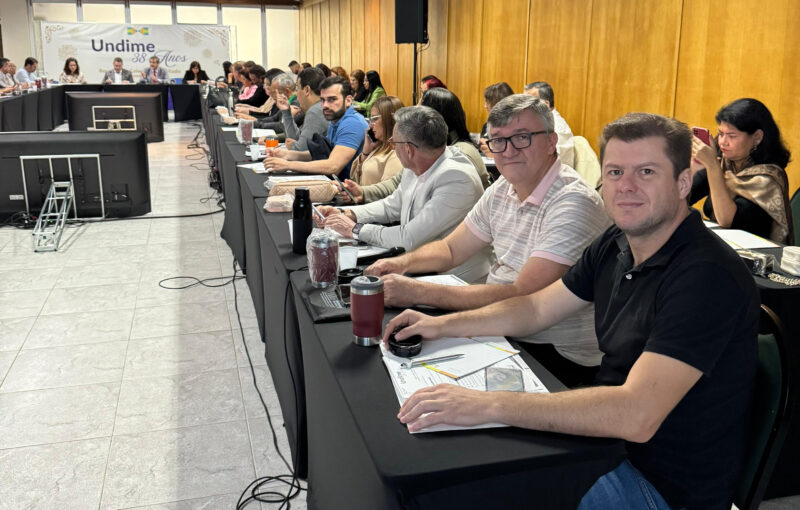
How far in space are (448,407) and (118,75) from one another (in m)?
15.1

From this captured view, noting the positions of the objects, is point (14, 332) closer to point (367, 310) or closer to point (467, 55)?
point (367, 310)

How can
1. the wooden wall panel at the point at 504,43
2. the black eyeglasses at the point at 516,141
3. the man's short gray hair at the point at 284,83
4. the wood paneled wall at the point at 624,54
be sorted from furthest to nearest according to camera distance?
the wooden wall panel at the point at 504,43 < the man's short gray hair at the point at 284,83 < the wood paneled wall at the point at 624,54 < the black eyeglasses at the point at 516,141

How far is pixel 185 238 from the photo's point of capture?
18.1 feet

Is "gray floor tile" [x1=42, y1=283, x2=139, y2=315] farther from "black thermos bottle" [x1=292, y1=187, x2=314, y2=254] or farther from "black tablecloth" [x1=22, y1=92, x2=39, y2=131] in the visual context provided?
"black tablecloth" [x1=22, y1=92, x2=39, y2=131]

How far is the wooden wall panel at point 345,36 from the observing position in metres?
14.0

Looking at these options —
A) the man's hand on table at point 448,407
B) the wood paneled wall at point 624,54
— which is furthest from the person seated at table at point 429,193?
the wood paneled wall at point 624,54

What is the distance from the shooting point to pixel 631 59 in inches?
194

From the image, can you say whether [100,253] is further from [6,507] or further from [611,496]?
[611,496]

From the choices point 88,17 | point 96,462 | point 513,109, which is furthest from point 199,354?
point 88,17

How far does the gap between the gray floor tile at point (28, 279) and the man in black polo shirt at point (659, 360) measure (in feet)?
11.7

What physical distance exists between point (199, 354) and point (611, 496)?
7.99ft

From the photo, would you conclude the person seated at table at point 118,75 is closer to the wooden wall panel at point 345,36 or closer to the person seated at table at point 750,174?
the wooden wall panel at point 345,36

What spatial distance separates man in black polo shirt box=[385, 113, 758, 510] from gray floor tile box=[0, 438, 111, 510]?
139 cm

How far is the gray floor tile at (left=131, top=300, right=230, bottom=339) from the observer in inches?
142
